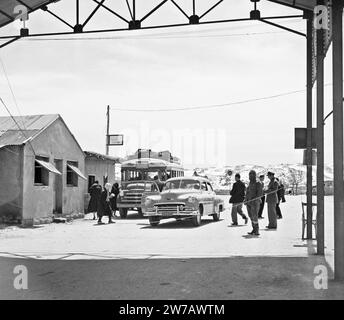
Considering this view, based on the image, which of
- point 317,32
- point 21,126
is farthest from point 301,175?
point 317,32

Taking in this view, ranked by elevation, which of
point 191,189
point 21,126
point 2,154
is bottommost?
point 191,189

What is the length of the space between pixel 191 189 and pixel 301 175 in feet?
243

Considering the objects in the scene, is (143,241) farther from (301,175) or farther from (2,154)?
(301,175)

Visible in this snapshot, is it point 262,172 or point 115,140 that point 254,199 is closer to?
point 115,140

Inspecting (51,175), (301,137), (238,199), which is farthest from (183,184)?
(301,137)

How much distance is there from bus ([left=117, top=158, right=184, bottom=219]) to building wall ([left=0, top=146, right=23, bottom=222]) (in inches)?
207

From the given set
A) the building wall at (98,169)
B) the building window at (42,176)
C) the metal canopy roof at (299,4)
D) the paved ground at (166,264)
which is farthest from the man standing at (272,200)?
the building wall at (98,169)

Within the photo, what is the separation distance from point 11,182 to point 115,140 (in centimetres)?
2281

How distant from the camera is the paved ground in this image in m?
6.77

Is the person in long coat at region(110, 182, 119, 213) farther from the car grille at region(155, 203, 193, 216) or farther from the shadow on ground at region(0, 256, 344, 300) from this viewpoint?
the shadow on ground at region(0, 256, 344, 300)

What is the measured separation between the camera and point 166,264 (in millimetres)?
9039

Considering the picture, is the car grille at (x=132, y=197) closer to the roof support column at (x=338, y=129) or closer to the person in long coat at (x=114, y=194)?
the person in long coat at (x=114, y=194)
